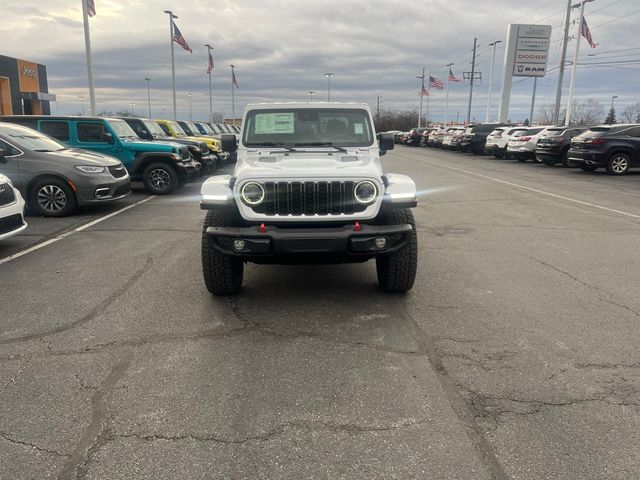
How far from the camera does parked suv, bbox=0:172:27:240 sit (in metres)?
6.58

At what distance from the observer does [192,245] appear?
24.3 feet

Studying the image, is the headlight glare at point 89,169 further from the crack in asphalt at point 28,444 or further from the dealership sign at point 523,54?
the dealership sign at point 523,54

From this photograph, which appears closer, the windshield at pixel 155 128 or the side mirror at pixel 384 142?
the side mirror at pixel 384 142

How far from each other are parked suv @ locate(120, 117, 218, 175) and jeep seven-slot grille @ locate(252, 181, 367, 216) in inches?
418

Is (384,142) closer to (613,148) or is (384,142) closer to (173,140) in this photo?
(173,140)

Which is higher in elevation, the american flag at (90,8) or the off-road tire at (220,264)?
the american flag at (90,8)

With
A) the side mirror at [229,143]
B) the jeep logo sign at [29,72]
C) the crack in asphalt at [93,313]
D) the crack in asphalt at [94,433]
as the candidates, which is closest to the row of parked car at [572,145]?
the side mirror at [229,143]

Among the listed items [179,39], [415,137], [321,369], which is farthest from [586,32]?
[321,369]

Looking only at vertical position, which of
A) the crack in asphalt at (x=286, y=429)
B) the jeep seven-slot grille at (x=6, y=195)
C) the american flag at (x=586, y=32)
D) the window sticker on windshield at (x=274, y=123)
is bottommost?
the crack in asphalt at (x=286, y=429)

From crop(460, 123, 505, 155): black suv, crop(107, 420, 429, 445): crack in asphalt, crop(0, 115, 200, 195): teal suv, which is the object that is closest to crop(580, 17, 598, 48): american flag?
crop(460, 123, 505, 155): black suv

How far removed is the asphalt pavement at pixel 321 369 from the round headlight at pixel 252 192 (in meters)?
0.99

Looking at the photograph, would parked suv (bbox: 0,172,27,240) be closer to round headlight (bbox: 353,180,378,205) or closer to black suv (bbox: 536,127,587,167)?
round headlight (bbox: 353,180,378,205)

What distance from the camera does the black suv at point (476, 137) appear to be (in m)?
33.1

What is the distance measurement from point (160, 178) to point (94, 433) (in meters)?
10.8
